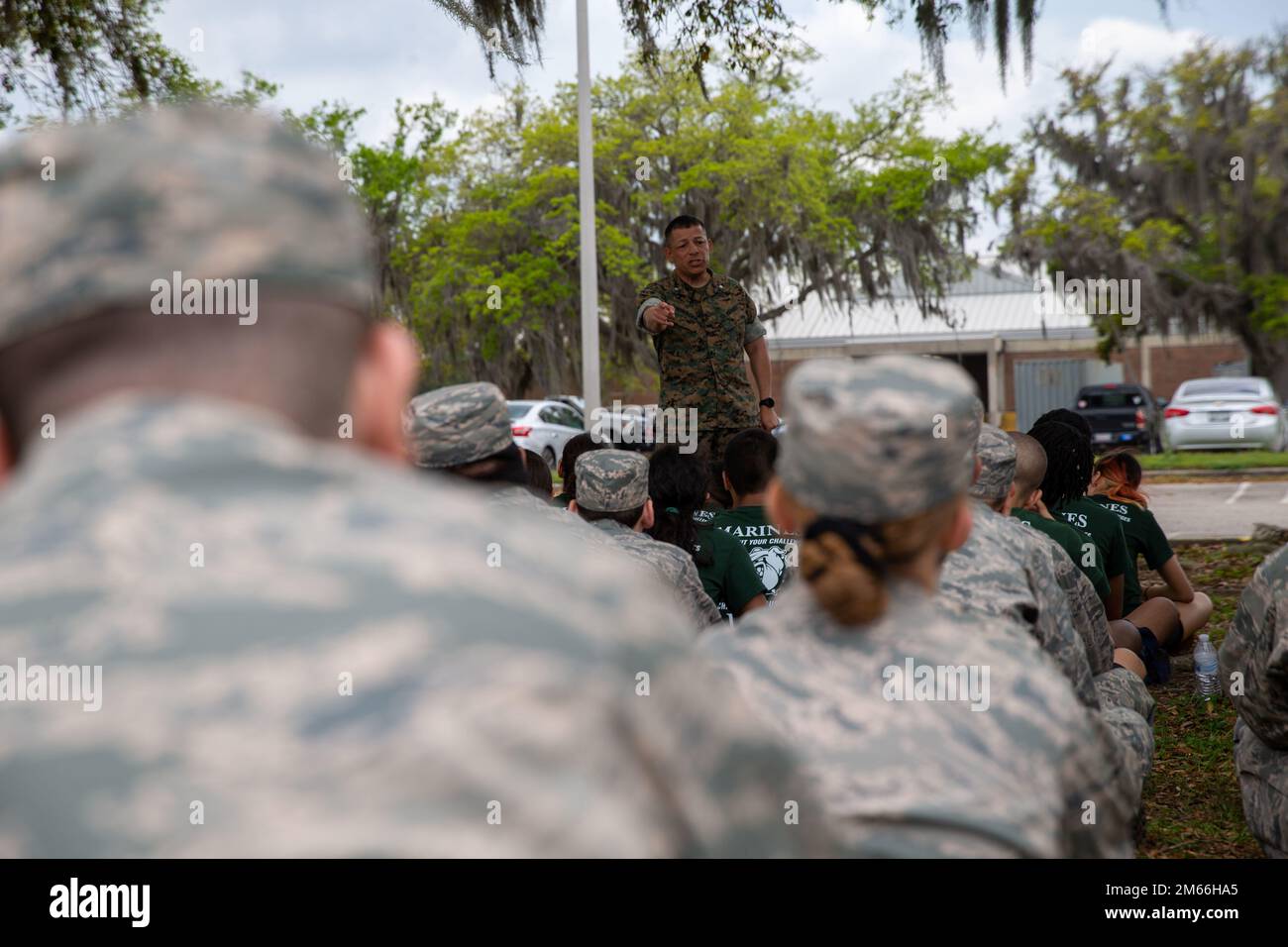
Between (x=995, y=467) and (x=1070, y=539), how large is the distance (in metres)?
Result: 1.38

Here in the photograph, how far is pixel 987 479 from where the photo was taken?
4426 mm

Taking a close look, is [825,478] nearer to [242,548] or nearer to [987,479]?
[242,548]

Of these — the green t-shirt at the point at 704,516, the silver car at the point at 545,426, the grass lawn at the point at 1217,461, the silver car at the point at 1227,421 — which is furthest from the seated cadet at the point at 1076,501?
the silver car at the point at 545,426

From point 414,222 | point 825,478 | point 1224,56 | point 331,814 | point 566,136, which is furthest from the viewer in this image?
point 414,222

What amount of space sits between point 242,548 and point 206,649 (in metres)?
0.08

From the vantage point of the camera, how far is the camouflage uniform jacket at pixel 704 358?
23.1 ft

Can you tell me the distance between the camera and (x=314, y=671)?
955mm

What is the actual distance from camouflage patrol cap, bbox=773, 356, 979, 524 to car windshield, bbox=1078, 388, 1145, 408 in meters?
25.8

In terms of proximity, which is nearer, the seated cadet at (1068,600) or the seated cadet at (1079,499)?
the seated cadet at (1068,600)

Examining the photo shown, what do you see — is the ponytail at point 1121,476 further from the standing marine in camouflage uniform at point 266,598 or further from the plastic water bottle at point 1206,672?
the standing marine in camouflage uniform at point 266,598

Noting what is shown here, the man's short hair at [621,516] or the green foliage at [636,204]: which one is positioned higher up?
the green foliage at [636,204]

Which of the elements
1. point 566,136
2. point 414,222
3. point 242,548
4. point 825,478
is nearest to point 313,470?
point 242,548

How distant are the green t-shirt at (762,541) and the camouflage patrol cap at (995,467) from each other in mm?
987

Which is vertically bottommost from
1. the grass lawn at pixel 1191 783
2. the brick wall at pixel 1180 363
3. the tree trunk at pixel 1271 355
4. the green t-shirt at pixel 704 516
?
the grass lawn at pixel 1191 783
